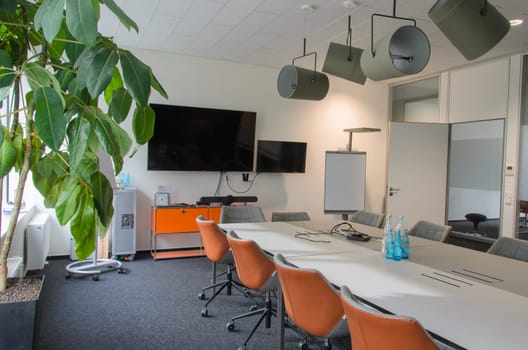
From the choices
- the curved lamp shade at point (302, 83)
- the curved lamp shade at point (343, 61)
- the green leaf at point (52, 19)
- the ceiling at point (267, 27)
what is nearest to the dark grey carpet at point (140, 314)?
the green leaf at point (52, 19)

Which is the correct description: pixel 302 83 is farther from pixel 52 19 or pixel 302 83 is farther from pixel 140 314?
pixel 52 19

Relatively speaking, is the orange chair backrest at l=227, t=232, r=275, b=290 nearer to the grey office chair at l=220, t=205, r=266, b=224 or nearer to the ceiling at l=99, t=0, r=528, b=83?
the grey office chair at l=220, t=205, r=266, b=224

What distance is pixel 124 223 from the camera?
5.32m

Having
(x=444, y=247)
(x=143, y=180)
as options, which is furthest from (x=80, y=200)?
(x=143, y=180)

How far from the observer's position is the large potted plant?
1075 millimetres

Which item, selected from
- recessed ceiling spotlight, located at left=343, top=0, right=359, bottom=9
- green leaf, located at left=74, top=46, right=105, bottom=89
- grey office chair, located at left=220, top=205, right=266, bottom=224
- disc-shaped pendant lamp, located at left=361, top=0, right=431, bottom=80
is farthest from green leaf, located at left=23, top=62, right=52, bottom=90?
recessed ceiling spotlight, located at left=343, top=0, right=359, bottom=9

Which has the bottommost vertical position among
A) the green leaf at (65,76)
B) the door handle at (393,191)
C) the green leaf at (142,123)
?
the door handle at (393,191)

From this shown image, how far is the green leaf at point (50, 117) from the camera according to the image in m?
1.07

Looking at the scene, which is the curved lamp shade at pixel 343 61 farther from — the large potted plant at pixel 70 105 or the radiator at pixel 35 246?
the radiator at pixel 35 246

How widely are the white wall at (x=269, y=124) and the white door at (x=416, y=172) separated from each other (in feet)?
2.76

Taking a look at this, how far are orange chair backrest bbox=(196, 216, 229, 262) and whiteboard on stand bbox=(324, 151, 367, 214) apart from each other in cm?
318

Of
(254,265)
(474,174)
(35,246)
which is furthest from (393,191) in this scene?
(35,246)

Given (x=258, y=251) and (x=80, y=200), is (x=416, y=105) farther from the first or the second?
(x=80, y=200)

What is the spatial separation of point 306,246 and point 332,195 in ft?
11.6
